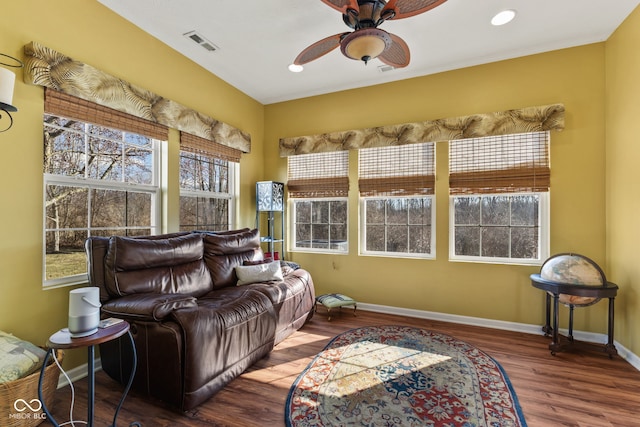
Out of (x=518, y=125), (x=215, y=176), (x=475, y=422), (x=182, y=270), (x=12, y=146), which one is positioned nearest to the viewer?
(x=475, y=422)

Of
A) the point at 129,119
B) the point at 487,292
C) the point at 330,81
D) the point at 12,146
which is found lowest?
the point at 487,292

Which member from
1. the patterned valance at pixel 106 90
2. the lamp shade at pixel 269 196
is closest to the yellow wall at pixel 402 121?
the patterned valance at pixel 106 90

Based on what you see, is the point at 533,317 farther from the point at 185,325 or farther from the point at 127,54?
the point at 127,54

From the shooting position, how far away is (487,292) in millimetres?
3398

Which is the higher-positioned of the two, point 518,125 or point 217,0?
point 217,0

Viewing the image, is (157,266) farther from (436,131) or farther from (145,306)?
(436,131)

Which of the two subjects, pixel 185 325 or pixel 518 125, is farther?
pixel 518 125

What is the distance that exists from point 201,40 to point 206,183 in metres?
1.59

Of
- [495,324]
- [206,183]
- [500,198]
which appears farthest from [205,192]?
[495,324]

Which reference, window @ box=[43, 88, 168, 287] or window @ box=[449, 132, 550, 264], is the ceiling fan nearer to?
window @ box=[449, 132, 550, 264]

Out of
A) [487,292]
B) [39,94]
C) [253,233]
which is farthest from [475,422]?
[39,94]

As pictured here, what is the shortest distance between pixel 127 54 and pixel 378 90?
2.84 meters

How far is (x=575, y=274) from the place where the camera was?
2650mm

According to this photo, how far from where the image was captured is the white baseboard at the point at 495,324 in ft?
8.77
